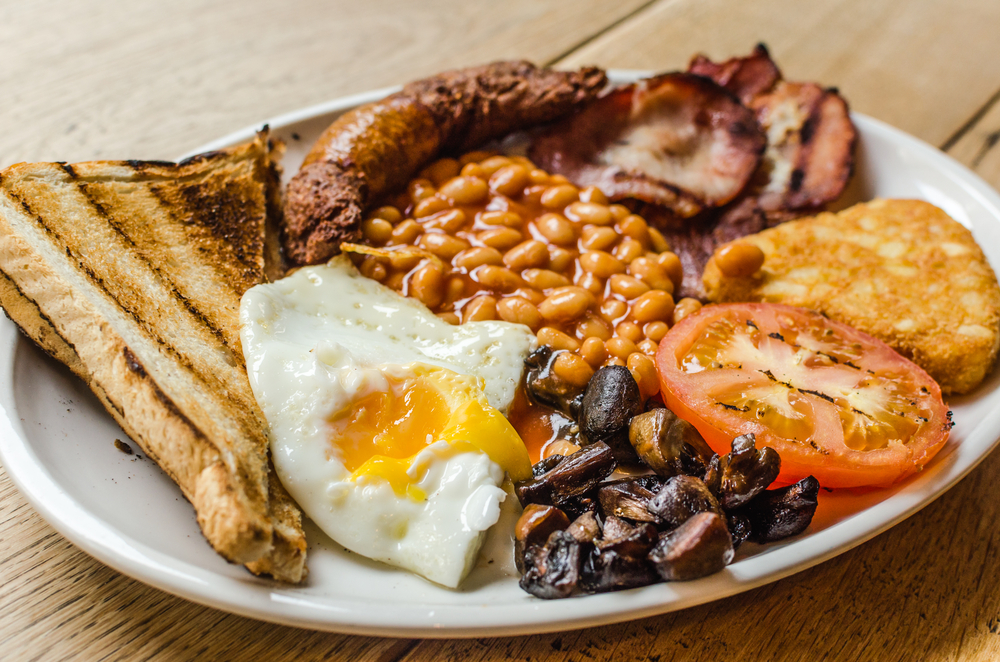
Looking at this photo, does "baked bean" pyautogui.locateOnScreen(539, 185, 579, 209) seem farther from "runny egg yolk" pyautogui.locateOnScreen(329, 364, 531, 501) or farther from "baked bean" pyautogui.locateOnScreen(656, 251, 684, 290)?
"runny egg yolk" pyautogui.locateOnScreen(329, 364, 531, 501)

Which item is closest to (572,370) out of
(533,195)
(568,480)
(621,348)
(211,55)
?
(621,348)

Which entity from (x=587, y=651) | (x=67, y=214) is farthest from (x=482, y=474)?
(x=67, y=214)

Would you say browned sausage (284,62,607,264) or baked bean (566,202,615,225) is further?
baked bean (566,202,615,225)

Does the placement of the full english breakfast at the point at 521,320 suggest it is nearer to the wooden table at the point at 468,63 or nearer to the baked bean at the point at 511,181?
the baked bean at the point at 511,181

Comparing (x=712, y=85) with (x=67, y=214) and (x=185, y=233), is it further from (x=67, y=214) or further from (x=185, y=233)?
(x=67, y=214)

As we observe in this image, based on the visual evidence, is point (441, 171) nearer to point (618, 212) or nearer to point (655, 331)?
point (618, 212)

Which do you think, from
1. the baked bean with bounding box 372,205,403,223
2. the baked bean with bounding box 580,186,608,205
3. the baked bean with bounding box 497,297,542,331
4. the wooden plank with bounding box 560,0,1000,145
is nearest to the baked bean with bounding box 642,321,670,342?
the baked bean with bounding box 497,297,542,331

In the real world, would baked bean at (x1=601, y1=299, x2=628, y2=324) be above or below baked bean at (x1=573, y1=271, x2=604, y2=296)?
below
